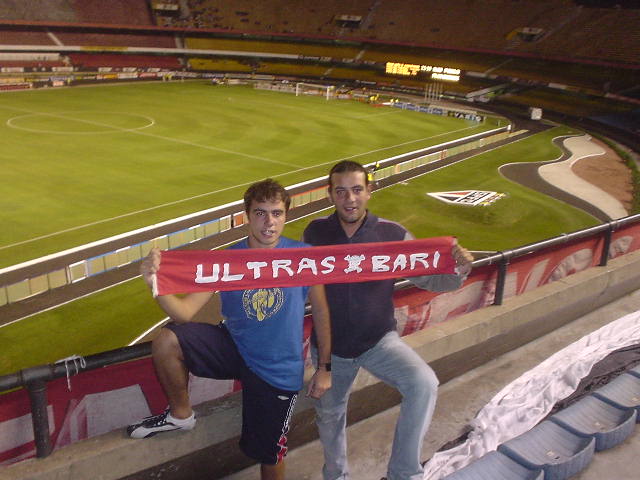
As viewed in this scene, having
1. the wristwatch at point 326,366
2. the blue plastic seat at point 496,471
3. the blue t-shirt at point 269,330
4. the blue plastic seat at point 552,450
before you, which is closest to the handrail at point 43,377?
the blue t-shirt at point 269,330

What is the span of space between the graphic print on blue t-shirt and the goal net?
2169 inches

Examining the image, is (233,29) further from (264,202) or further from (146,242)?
(264,202)

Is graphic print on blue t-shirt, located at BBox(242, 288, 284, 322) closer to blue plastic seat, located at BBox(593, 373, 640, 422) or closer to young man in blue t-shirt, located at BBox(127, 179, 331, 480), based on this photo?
young man in blue t-shirt, located at BBox(127, 179, 331, 480)

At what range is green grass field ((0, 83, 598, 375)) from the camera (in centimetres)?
1440

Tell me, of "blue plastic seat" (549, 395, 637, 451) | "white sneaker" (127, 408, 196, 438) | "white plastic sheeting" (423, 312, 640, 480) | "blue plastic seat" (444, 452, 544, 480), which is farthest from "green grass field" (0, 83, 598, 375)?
"blue plastic seat" (549, 395, 637, 451)

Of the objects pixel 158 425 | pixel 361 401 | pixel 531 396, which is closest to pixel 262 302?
pixel 158 425

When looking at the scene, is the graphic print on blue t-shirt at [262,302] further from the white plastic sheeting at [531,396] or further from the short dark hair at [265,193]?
the white plastic sheeting at [531,396]

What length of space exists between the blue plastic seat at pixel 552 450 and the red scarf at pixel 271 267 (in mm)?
1680

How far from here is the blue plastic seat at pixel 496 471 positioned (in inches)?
166

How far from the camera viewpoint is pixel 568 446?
460 cm

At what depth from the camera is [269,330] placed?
4.39 meters

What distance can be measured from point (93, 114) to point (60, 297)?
97.8 feet

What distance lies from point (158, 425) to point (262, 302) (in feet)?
3.96

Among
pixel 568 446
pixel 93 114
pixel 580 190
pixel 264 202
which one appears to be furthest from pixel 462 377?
pixel 93 114
